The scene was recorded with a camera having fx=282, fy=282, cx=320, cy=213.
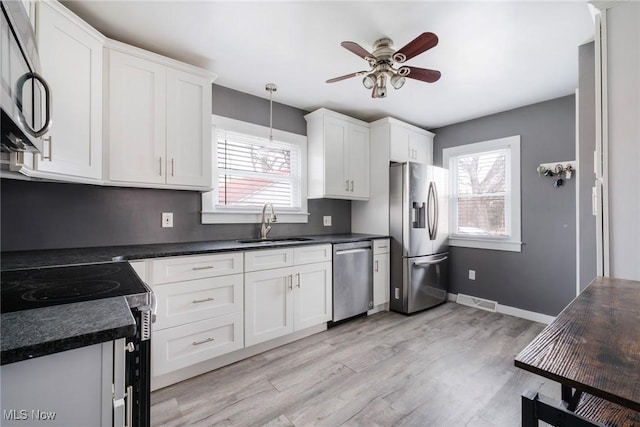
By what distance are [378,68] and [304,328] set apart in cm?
230

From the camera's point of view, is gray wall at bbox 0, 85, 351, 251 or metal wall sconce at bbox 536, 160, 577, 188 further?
metal wall sconce at bbox 536, 160, 577, 188

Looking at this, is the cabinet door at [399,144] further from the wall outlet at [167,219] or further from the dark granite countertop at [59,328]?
the dark granite countertop at [59,328]

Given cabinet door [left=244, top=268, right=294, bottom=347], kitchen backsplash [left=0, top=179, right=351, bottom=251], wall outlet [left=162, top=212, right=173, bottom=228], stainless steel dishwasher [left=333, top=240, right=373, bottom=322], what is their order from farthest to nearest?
stainless steel dishwasher [left=333, top=240, right=373, bottom=322], wall outlet [left=162, top=212, right=173, bottom=228], cabinet door [left=244, top=268, right=294, bottom=347], kitchen backsplash [left=0, top=179, right=351, bottom=251]

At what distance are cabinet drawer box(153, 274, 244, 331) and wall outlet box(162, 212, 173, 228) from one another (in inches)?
27.5

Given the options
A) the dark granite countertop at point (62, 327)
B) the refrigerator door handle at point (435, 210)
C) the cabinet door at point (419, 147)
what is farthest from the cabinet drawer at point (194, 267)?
the cabinet door at point (419, 147)

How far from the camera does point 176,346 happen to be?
6.36 feet

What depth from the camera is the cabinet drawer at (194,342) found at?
1.87 meters

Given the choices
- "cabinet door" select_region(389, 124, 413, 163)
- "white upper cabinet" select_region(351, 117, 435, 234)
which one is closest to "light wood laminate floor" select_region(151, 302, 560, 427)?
"white upper cabinet" select_region(351, 117, 435, 234)

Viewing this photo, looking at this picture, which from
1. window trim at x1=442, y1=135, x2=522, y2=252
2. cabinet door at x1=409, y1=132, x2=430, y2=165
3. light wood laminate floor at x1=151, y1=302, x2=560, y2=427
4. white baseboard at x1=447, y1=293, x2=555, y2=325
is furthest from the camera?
cabinet door at x1=409, y1=132, x2=430, y2=165

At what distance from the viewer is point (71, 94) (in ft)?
5.47

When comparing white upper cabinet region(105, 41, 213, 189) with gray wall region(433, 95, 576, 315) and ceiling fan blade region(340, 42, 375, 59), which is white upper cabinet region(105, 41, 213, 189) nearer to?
ceiling fan blade region(340, 42, 375, 59)

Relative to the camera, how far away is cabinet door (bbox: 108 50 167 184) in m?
1.94

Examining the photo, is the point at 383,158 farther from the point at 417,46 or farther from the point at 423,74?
the point at 417,46

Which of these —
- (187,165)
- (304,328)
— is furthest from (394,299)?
(187,165)
